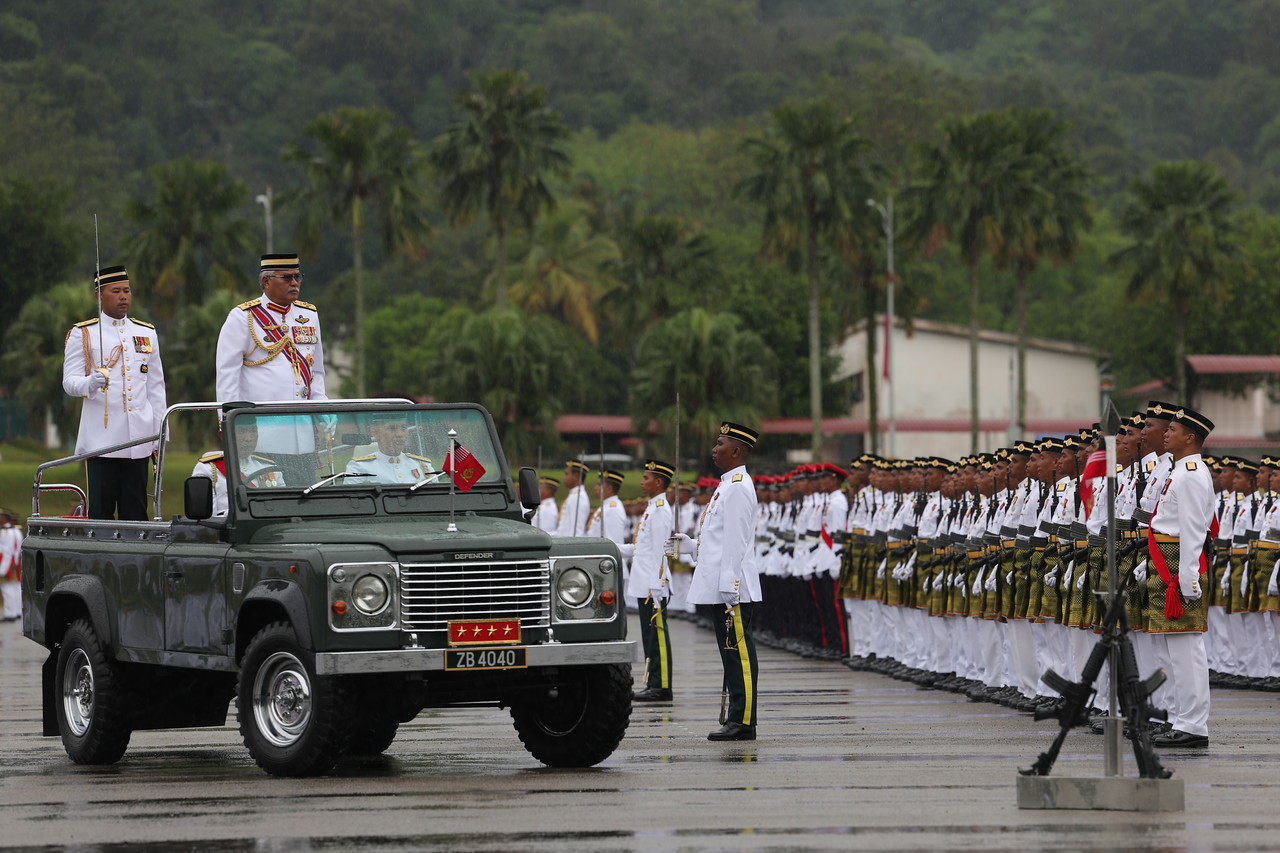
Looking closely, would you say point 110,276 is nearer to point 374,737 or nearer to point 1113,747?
point 374,737

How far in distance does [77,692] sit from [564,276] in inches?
3011

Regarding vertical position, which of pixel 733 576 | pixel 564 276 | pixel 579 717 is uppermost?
pixel 564 276

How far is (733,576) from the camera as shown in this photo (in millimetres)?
14266

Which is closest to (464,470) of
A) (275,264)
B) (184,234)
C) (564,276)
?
(275,264)

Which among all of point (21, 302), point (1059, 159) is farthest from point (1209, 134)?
point (21, 302)

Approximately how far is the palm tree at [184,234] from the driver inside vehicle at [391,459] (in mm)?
59404

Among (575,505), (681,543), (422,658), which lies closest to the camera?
(422,658)

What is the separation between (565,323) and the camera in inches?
3644

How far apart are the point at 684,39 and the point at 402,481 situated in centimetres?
13543

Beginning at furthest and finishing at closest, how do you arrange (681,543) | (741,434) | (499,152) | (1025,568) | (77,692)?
(499,152)
(681,543)
(1025,568)
(741,434)
(77,692)

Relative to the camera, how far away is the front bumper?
36.3 feet

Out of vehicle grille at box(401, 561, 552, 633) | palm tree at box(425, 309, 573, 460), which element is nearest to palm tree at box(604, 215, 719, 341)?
palm tree at box(425, 309, 573, 460)

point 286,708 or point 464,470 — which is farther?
point 464,470

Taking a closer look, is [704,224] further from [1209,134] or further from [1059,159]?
[1209,134]
